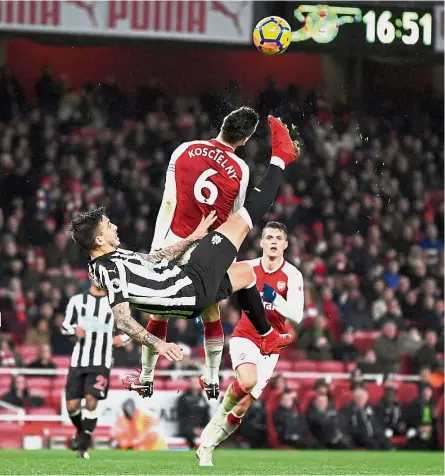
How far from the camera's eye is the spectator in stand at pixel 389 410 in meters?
16.1

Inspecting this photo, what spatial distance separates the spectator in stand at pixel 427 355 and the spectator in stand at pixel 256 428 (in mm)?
2721

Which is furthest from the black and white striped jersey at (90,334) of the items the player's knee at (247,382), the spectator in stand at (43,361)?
the player's knee at (247,382)

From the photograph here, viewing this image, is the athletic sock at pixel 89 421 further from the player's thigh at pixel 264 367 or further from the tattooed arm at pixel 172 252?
the tattooed arm at pixel 172 252

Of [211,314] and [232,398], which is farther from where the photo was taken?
[232,398]

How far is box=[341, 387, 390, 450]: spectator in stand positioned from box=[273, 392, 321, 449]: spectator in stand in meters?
0.53

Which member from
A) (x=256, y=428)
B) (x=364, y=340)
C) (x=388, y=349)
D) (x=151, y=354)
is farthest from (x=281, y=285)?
(x=364, y=340)

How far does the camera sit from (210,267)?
8641mm

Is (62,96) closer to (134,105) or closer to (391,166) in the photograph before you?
(134,105)

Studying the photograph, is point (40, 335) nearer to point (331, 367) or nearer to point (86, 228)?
point (331, 367)

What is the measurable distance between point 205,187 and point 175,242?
0.51 m

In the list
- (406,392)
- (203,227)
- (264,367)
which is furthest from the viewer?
(406,392)

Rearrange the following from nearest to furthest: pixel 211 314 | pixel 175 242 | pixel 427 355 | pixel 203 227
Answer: pixel 203 227 < pixel 175 242 < pixel 211 314 < pixel 427 355

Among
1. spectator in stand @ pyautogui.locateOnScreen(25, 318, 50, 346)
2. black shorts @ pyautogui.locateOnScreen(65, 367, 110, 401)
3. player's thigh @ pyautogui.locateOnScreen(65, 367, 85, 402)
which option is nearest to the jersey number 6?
black shorts @ pyautogui.locateOnScreen(65, 367, 110, 401)

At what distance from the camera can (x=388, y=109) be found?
23.3 metres
